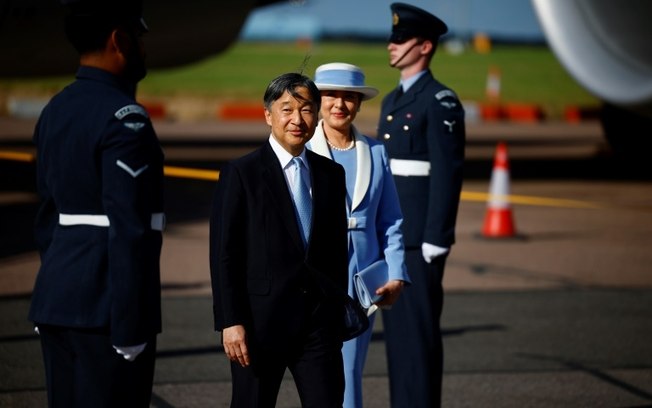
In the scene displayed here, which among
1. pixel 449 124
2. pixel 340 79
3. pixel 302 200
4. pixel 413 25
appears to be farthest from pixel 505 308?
pixel 302 200

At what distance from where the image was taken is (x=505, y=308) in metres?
7.85

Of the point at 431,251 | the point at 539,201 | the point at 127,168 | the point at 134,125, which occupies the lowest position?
the point at 539,201

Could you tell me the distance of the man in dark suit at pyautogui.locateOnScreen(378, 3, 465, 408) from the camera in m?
5.07

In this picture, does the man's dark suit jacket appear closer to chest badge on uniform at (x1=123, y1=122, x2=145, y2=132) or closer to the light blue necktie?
the light blue necktie

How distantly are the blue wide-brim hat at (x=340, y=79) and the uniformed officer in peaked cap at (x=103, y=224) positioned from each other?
3.84 feet

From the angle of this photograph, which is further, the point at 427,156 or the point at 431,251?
the point at 427,156

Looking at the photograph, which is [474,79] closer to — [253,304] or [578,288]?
[578,288]

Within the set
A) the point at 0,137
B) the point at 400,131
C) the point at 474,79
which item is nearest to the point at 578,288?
the point at 400,131

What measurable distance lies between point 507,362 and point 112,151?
362cm

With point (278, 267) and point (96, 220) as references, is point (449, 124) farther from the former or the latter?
point (96, 220)

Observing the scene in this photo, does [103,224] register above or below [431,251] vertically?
above

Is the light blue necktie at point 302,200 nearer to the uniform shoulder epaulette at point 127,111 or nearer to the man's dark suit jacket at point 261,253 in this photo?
the man's dark suit jacket at point 261,253

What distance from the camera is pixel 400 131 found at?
205 inches

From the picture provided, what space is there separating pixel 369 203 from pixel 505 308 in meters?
3.52
